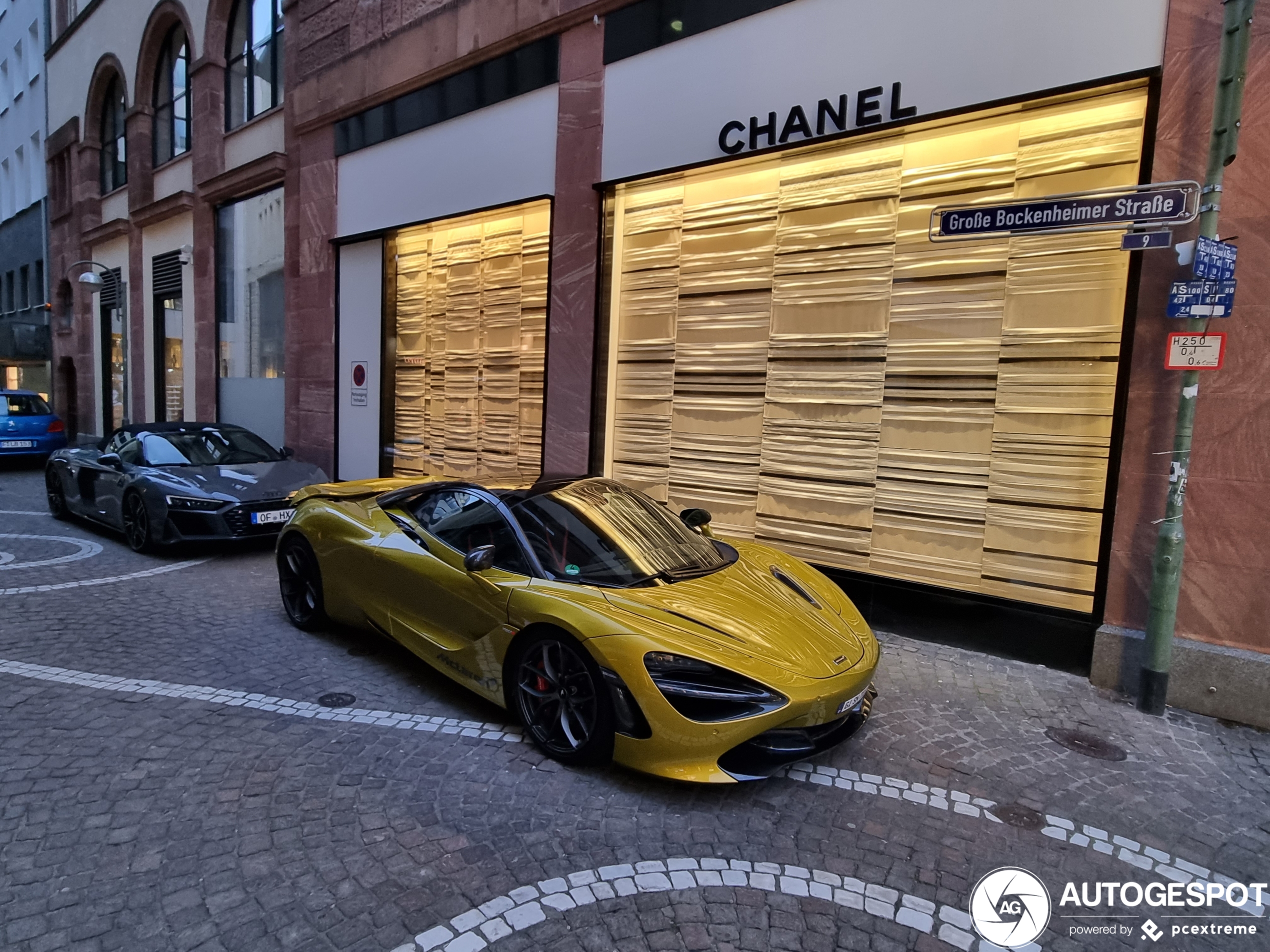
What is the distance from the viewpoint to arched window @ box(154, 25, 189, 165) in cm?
1638

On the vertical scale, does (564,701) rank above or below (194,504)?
below

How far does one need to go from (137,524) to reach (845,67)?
28.0 ft

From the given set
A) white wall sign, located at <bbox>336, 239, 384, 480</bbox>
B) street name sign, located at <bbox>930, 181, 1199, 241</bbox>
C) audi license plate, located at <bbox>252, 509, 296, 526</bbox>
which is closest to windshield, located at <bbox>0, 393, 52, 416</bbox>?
white wall sign, located at <bbox>336, 239, 384, 480</bbox>

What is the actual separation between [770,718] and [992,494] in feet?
11.6

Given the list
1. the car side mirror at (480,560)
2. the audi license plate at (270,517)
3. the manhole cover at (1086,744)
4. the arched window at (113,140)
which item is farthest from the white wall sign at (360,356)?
the arched window at (113,140)

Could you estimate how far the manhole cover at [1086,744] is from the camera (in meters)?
3.94

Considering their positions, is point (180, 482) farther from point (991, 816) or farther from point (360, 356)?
point (991, 816)

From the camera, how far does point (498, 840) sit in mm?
2934

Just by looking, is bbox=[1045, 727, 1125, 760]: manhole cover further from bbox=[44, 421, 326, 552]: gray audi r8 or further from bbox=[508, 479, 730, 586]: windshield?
bbox=[44, 421, 326, 552]: gray audi r8

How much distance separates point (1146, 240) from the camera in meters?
4.20

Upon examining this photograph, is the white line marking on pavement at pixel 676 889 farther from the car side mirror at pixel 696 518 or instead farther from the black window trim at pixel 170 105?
the black window trim at pixel 170 105

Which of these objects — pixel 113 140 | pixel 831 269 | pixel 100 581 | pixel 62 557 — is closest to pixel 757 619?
pixel 831 269

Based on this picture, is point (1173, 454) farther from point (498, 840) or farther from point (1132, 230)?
point (498, 840)

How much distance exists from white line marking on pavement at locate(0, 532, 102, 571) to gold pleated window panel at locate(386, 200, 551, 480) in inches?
152
